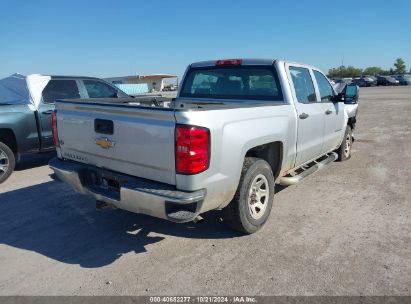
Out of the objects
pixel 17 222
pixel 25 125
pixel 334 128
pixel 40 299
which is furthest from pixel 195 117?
pixel 25 125

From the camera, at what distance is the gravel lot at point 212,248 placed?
3.07 metres

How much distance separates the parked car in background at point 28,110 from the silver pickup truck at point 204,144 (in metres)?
2.66

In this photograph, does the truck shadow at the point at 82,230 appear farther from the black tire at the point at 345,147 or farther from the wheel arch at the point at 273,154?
the black tire at the point at 345,147

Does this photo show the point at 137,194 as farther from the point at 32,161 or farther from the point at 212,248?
the point at 32,161

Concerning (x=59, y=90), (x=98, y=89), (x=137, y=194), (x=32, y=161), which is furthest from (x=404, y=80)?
(x=137, y=194)

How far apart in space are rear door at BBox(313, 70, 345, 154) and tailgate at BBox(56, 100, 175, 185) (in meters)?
3.15

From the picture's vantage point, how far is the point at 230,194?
3.55m

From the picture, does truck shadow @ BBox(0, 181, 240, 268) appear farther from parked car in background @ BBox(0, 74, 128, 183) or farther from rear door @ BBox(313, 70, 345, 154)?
rear door @ BBox(313, 70, 345, 154)

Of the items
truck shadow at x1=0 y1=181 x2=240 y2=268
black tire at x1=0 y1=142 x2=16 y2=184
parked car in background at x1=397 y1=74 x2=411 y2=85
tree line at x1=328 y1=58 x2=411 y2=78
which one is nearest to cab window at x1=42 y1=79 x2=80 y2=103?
black tire at x1=0 y1=142 x2=16 y2=184

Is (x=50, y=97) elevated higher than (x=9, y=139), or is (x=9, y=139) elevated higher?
(x=50, y=97)

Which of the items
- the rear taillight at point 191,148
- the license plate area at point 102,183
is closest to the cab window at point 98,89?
the license plate area at point 102,183

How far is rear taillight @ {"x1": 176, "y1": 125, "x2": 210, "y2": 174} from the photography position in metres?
3.01

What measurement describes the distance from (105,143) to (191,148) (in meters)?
1.03

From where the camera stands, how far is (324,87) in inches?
235
